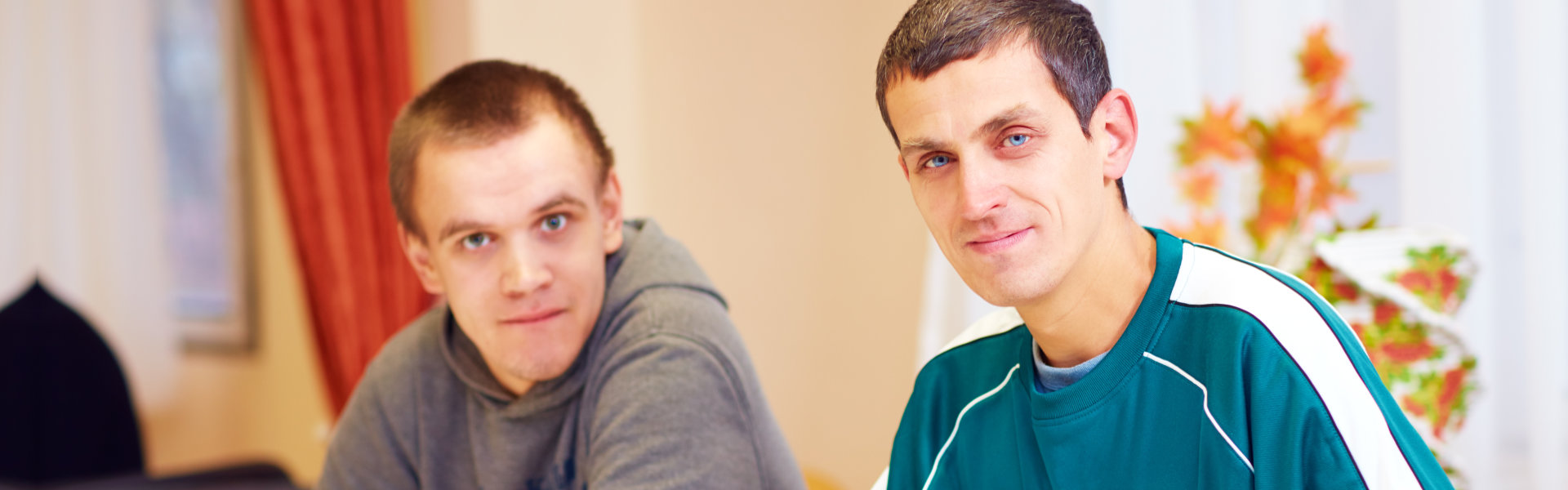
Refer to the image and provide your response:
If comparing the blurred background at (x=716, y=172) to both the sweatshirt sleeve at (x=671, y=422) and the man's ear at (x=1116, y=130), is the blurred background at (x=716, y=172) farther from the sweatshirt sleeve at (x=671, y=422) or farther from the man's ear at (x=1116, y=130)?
the sweatshirt sleeve at (x=671, y=422)

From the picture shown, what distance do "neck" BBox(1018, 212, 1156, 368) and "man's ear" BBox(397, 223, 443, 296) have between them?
0.85m

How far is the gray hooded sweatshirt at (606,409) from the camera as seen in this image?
1271 mm

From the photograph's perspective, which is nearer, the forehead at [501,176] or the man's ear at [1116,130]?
the man's ear at [1116,130]

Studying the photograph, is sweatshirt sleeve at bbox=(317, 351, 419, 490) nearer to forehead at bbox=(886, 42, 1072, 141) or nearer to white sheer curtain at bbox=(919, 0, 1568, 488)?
forehead at bbox=(886, 42, 1072, 141)

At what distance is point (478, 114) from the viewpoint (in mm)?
1368

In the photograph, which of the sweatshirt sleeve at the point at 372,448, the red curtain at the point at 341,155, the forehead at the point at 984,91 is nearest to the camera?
the forehead at the point at 984,91

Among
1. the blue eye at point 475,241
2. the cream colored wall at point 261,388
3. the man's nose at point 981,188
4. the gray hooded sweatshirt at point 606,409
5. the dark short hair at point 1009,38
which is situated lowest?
the cream colored wall at point 261,388

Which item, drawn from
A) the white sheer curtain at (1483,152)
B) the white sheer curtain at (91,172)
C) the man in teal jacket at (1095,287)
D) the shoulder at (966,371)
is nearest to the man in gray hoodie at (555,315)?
the shoulder at (966,371)

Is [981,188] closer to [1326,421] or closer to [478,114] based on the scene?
[1326,421]

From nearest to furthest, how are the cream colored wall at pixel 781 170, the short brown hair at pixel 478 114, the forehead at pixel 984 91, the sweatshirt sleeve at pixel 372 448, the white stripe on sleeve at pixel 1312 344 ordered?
the white stripe on sleeve at pixel 1312 344 < the forehead at pixel 984 91 < the short brown hair at pixel 478 114 < the sweatshirt sleeve at pixel 372 448 < the cream colored wall at pixel 781 170

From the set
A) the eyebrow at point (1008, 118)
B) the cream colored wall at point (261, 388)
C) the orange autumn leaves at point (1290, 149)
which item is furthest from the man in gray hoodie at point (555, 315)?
the cream colored wall at point (261, 388)

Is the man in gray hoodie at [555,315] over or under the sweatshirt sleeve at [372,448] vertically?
over

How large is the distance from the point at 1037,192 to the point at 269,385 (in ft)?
12.2

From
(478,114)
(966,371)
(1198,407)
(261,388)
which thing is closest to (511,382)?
(478,114)
